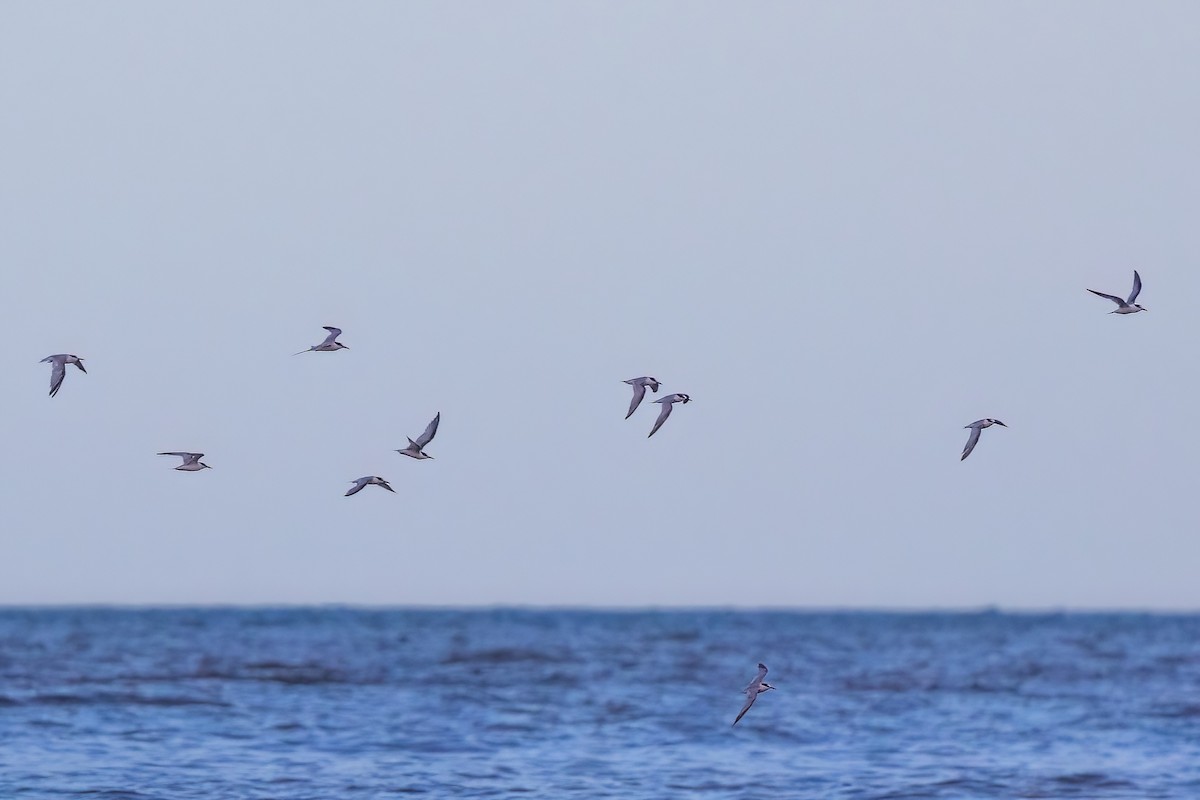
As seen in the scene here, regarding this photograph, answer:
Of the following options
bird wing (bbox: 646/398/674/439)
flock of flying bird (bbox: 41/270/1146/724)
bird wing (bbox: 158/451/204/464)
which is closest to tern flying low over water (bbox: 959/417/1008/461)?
flock of flying bird (bbox: 41/270/1146/724)

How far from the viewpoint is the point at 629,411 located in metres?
22.3

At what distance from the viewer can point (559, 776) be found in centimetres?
2578

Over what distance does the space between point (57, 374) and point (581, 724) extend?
13930 mm

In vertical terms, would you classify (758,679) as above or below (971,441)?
below

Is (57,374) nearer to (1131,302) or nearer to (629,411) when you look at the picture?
(629,411)

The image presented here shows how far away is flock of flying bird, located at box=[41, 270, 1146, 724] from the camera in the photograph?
2141cm

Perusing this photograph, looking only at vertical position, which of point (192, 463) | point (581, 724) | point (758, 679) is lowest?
point (581, 724)

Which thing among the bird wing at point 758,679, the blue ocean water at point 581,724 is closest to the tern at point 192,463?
the blue ocean water at point 581,724

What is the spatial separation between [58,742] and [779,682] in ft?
65.0

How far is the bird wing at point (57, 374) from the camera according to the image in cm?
2130

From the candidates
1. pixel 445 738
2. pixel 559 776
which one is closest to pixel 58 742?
pixel 445 738

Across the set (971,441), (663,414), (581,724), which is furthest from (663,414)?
(581,724)

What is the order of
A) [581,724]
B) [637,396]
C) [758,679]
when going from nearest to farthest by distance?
1. [758,679]
2. [637,396]
3. [581,724]

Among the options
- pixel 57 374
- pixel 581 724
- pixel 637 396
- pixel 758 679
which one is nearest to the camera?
pixel 758 679
